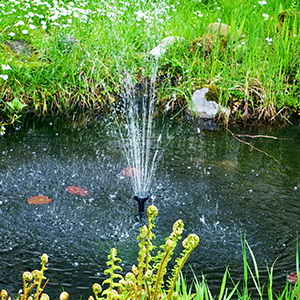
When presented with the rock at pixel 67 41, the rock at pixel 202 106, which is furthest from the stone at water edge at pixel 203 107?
the rock at pixel 67 41

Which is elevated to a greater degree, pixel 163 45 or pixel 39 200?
pixel 163 45

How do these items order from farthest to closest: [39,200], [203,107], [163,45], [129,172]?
[163,45] → [203,107] → [129,172] → [39,200]

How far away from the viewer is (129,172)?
3.42 metres

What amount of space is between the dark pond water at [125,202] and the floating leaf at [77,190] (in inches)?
1.5

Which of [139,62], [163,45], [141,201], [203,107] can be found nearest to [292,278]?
[141,201]

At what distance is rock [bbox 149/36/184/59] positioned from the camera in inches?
203

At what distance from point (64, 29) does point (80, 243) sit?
131 inches

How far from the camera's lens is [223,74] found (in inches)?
177

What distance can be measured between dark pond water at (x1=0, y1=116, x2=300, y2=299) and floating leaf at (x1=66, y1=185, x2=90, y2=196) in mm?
39

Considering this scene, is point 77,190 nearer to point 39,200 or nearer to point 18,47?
point 39,200

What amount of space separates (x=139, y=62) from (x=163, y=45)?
0.41 meters

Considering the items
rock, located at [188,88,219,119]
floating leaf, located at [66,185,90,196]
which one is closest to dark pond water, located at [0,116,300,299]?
floating leaf, located at [66,185,90,196]

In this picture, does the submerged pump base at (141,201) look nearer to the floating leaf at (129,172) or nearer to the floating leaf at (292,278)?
the floating leaf at (129,172)

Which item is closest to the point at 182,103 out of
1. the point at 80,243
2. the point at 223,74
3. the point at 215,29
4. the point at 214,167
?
the point at 223,74
